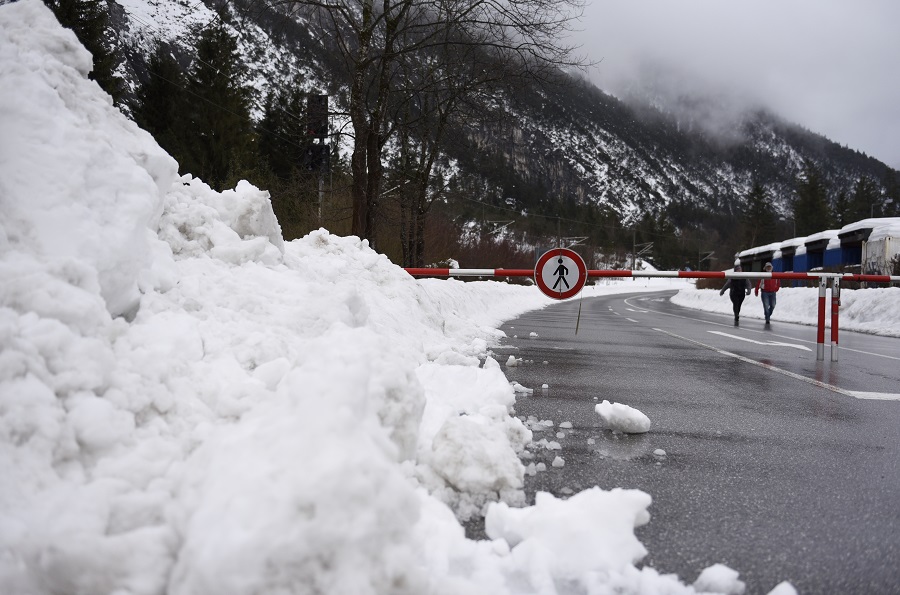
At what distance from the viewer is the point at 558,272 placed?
7.25 m

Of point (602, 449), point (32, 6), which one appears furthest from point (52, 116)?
point (602, 449)

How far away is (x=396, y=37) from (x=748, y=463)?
11595 millimetres

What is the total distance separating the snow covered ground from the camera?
56.2 inches

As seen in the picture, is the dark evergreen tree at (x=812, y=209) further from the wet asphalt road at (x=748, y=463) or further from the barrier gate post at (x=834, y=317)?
the wet asphalt road at (x=748, y=463)

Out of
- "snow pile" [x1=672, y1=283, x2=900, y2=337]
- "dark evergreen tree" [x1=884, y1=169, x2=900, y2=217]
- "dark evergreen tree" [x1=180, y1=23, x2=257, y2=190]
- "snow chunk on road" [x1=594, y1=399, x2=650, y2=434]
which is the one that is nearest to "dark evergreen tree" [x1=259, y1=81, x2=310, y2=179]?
"dark evergreen tree" [x1=180, y1=23, x2=257, y2=190]

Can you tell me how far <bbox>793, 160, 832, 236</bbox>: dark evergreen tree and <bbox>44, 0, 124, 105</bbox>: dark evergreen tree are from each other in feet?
250

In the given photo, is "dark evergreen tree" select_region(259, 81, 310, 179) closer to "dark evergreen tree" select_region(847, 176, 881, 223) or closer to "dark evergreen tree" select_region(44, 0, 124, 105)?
"dark evergreen tree" select_region(44, 0, 124, 105)

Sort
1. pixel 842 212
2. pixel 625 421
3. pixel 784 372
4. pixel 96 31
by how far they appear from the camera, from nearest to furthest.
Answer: pixel 625 421, pixel 784 372, pixel 96 31, pixel 842 212

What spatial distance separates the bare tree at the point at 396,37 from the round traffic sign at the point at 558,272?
19.1 ft

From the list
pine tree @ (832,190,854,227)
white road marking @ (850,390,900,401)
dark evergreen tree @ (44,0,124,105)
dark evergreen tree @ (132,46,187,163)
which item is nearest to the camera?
white road marking @ (850,390,900,401)

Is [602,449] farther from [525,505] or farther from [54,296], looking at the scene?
[54,296]

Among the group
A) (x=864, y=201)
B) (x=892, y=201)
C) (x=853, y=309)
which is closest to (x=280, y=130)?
(x=853, y=309)

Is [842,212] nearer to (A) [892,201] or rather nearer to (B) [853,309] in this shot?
(A) [892,201]

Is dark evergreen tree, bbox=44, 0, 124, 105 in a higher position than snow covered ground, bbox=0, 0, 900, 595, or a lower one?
higher
